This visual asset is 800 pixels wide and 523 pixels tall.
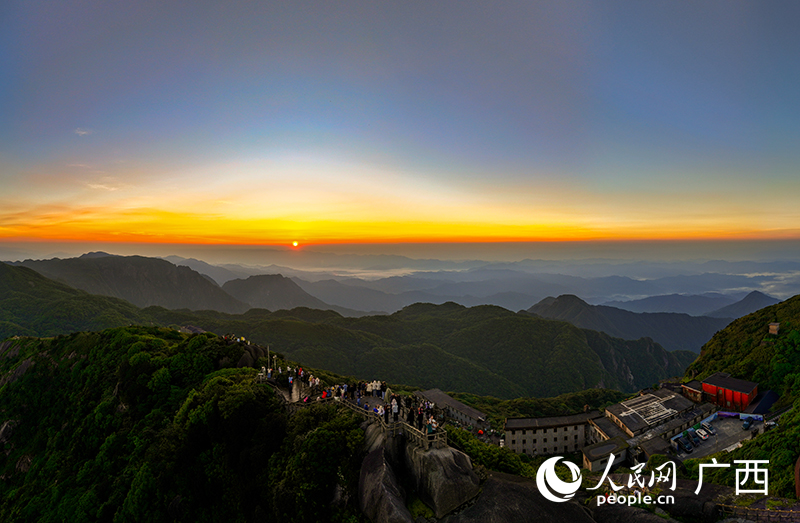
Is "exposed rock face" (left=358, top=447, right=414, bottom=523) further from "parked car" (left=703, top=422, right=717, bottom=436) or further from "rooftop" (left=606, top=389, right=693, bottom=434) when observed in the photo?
"rooftop" (left=606, top=389, right=693, bottom=434)

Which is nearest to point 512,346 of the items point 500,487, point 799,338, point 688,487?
point 799,338

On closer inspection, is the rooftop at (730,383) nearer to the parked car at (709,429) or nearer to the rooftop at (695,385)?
the rooftop at (695,385)

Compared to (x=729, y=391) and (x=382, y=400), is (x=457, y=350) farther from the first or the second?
(x=382, y=400)

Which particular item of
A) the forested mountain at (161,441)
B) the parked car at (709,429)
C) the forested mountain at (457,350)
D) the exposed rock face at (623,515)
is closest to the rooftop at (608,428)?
the parked car at (709,429)

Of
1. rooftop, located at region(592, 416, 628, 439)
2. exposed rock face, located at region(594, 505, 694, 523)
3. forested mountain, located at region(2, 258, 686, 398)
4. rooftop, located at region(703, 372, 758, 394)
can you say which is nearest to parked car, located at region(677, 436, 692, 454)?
rooftop, located at region(592, 416, 628, 439)

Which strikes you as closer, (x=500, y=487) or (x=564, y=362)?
(x=500, y=487)

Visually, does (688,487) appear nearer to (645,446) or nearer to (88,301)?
(645,446)

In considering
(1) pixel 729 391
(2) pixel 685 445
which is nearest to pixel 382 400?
(2) pixel 685 445
